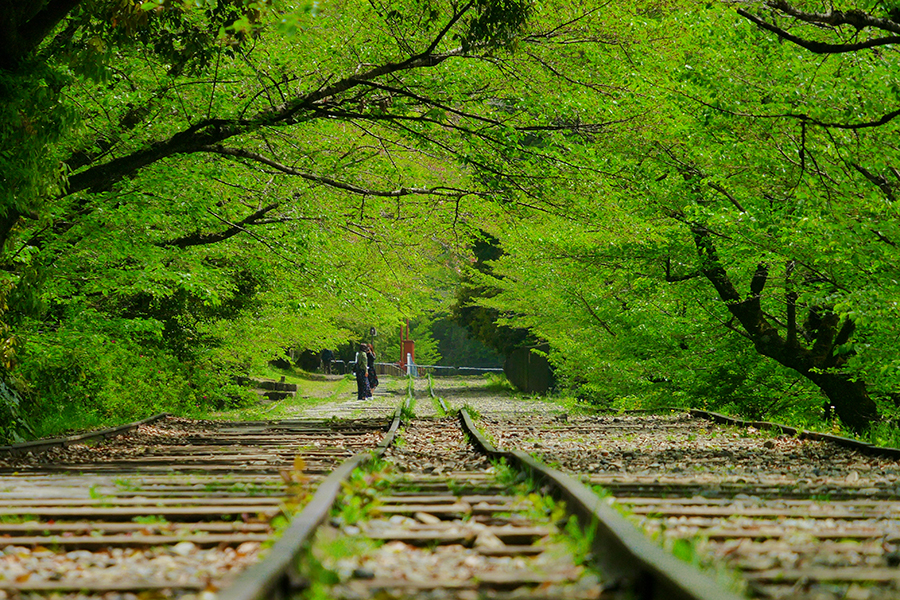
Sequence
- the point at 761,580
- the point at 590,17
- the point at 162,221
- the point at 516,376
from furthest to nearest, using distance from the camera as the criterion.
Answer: the point at 516,376, the point at 162,221, the point at 590,17, the point at 761,580

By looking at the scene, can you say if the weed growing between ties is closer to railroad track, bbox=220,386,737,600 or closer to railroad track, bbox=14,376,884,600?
railroad track, bbox=14,376,884,600

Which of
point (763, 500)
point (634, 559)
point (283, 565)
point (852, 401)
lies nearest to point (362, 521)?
point (283, 565)

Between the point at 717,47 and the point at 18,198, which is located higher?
the point at 717,47

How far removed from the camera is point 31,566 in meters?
3.55

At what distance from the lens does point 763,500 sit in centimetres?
517

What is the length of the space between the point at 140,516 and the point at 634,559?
283cm

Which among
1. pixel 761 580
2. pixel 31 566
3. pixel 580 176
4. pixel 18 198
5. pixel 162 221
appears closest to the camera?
pixel 761 580

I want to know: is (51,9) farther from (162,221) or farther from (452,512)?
(452,512)

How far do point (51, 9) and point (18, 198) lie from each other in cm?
204

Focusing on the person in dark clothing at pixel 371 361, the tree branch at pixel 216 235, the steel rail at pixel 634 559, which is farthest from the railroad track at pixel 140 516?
the person in dark clothing at pixel 371 361

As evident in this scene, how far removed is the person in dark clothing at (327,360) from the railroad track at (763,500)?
47.6 m

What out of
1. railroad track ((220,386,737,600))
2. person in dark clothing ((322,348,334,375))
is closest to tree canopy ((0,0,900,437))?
A: railroad track ((220,386,737,600))

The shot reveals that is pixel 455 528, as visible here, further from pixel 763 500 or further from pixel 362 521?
pixel 763 500

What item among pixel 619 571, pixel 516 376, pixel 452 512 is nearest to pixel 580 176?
pixel 452 512
